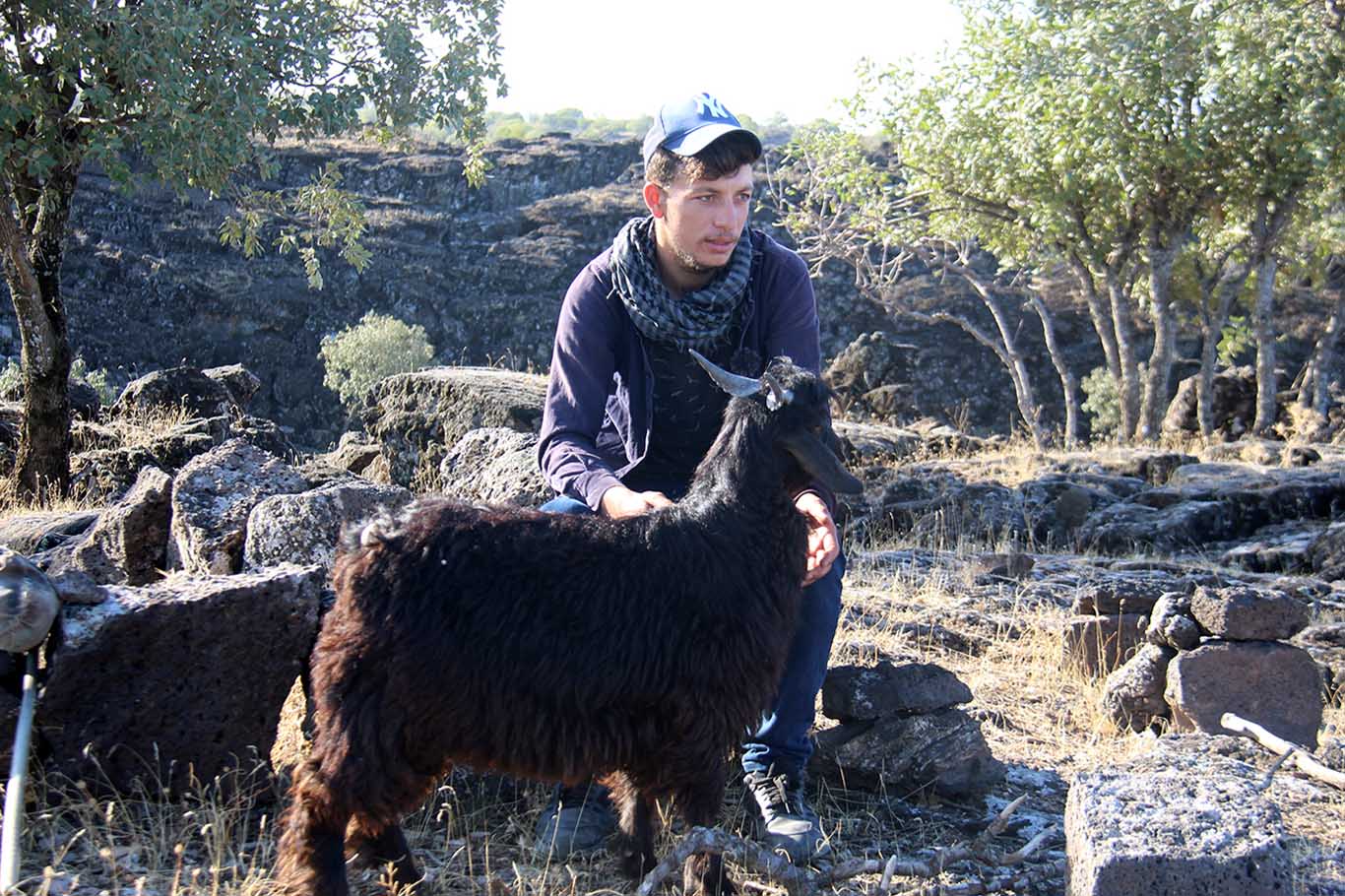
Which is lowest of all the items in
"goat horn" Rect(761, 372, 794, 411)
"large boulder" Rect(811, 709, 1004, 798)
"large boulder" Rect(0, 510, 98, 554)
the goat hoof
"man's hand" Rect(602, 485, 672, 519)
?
"large boulder" Rect(811, 709, 1004, 798)

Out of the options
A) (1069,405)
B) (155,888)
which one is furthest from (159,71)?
(1069,405)

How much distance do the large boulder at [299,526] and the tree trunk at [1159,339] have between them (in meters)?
16.7

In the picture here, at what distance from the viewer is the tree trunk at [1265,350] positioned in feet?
66.0

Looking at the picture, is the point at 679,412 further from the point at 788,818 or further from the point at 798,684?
the point at 788,818

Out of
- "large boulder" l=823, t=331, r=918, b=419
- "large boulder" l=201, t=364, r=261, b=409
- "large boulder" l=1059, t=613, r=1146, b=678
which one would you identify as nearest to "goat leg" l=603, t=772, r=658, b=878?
"large boulder" l=1059, t=613, r=1146, b=678

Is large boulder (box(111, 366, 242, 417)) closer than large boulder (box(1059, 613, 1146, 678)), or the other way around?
large boulder (box(1059, 613, 1146, 678))

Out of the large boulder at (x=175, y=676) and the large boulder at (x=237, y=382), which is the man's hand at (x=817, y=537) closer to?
the large boulder at (x=175, y=676)

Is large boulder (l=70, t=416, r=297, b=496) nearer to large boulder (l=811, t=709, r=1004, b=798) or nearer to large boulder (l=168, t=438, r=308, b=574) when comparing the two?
large boulder (l=168, t=438, r=308, b=574)

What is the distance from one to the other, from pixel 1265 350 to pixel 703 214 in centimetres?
1899

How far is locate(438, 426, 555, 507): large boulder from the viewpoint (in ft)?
19.8

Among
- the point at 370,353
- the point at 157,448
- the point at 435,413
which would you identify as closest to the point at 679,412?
the point at 435,413

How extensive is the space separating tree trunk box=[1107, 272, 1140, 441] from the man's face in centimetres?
1678

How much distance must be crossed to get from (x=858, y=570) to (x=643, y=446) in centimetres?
433

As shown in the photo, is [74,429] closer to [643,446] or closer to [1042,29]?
[643,446]
